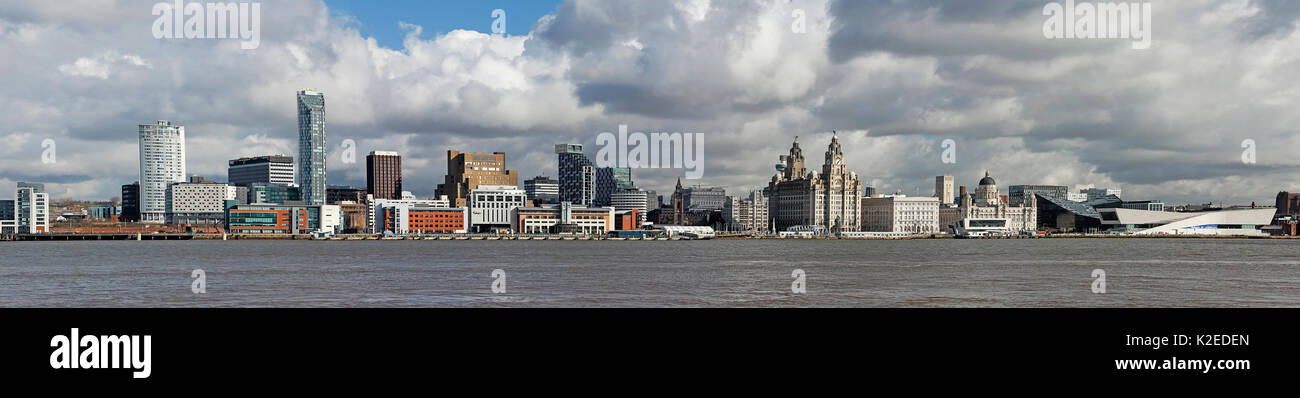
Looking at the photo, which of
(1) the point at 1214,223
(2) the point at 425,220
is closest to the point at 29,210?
(2) the point at 425,220

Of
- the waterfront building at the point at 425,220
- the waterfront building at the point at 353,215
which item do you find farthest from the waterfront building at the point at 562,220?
the waterfront building at the point at 353,215

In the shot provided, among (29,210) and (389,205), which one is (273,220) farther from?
(29,210)

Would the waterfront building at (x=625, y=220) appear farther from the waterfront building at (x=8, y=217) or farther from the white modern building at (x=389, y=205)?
the waterfront building at (x=8, y=217)

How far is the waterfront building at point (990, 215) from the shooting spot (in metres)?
181

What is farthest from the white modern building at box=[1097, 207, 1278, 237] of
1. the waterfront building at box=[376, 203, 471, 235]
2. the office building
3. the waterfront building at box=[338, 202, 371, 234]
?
the office building

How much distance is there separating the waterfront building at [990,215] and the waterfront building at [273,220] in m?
124

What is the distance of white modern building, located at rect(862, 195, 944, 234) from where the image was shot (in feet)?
615

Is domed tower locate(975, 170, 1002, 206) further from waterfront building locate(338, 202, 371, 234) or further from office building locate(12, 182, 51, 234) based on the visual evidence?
office building locate(12, 182, 51, 234)

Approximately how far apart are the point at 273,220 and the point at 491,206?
39.5 m

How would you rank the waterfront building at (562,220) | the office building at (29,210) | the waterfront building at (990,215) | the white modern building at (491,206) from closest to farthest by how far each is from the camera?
the office building at (29,210), the waterfront building at (562,220), the white modern building at (491,206), the waterfront building at (990,215)
